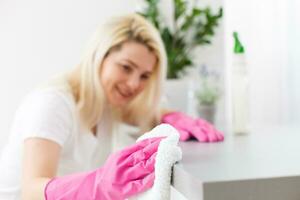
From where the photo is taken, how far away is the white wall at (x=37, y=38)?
5.49 ft

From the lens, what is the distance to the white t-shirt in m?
0.92

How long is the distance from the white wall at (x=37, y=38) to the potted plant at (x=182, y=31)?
232mm

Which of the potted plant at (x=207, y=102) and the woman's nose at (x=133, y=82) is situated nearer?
the woman's nose at (x=133, y=82)

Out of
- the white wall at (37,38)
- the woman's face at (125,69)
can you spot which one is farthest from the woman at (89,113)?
the white wall at (37,38)

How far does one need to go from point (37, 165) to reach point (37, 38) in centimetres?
100

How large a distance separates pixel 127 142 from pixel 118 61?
1.22 feet

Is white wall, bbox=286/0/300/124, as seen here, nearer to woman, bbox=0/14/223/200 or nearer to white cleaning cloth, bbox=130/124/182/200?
woman, bbox=0/14/223/200

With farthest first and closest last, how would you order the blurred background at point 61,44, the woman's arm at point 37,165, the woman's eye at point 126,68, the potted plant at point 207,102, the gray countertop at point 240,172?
the blurred background at point 61,44 < the potted plant at point 207,102 < the woman's eye at point 126,68 < the woman's arm at point 37,165 < the gray countertop at point 240,172

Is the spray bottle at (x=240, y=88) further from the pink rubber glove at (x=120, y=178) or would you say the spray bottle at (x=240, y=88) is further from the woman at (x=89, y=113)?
the pink rubber glove at (x=120, y=178)

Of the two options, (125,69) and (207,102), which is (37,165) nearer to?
(125,69)

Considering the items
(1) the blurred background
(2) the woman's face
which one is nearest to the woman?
(2) the woman's face

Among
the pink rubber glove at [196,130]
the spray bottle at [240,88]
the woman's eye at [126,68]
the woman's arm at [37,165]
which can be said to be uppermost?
the woman's eye at [126,68]

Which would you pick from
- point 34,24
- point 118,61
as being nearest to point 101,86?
point 118,61

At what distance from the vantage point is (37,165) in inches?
32.6
